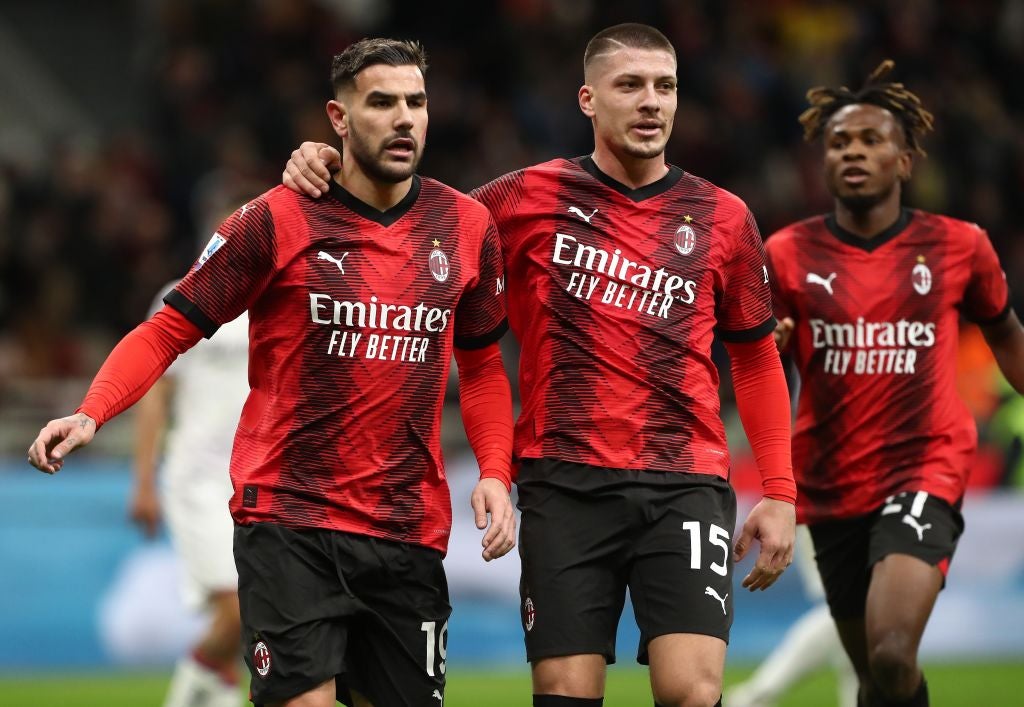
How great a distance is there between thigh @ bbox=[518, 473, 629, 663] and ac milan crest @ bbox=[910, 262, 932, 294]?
1.80 metres

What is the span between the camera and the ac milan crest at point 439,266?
522cm

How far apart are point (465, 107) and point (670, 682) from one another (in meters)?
9.95

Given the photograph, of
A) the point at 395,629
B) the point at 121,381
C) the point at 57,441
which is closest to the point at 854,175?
the point at 395,629

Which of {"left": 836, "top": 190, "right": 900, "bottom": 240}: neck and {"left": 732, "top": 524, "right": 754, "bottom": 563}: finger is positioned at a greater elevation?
{"left": 836, "top": 190, "right": 900, "bottom": 240}: neck

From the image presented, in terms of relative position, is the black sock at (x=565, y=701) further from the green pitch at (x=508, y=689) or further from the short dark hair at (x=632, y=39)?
the green pitch at (x=508, y=689)

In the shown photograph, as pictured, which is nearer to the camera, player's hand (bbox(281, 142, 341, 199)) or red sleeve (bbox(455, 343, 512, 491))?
player's hand (bbox(281, 142, 341, 199))

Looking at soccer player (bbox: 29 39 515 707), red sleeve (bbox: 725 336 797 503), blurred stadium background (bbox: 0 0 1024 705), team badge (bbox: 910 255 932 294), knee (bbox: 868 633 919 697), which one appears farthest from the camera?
blurred stadium background (bbox: 0 0 1024 705)

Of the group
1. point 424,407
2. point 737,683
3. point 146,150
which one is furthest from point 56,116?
point 424,407

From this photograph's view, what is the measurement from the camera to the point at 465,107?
1447 cm

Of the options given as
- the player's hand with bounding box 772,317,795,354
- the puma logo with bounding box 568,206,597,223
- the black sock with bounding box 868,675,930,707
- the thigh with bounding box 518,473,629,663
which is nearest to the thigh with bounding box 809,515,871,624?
the black sock with bounding box 868,675,930,707

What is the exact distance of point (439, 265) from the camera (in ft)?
17.2

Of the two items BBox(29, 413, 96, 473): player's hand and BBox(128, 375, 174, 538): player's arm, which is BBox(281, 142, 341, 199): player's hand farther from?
BBox(128, 375, 174, 538): player's arm

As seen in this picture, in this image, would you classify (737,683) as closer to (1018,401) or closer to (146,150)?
(1018,401)

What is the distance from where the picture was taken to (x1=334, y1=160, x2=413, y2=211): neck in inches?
207
